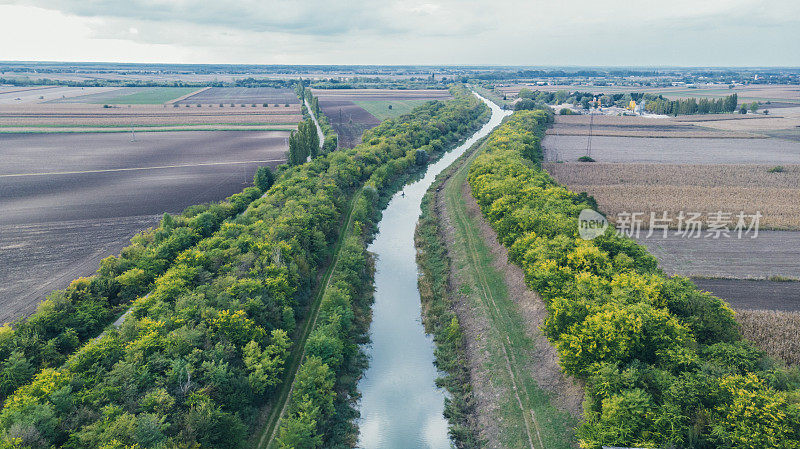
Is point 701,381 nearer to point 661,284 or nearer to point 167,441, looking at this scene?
point 661,284

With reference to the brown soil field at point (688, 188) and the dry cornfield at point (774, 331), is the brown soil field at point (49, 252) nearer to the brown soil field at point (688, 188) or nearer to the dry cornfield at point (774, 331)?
the dry cornfield at point (774, 331)

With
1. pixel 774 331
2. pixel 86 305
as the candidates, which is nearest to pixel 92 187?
pixel 86 305

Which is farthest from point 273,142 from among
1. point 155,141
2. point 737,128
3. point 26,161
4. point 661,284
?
point 737,128

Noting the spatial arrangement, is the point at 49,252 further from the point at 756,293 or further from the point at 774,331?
the point at 756,293

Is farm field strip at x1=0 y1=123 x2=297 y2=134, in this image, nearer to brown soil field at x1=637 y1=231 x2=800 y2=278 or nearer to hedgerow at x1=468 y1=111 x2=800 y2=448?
brown soil field at x1=637 y1=231 x2=800 y2=278

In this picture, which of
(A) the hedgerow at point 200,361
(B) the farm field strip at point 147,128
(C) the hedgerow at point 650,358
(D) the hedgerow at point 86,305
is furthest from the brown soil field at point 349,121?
(C) the hedgerow at point 650,358

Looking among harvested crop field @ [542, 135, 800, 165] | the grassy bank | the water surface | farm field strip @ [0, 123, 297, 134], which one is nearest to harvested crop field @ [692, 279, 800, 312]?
the grassy bank
